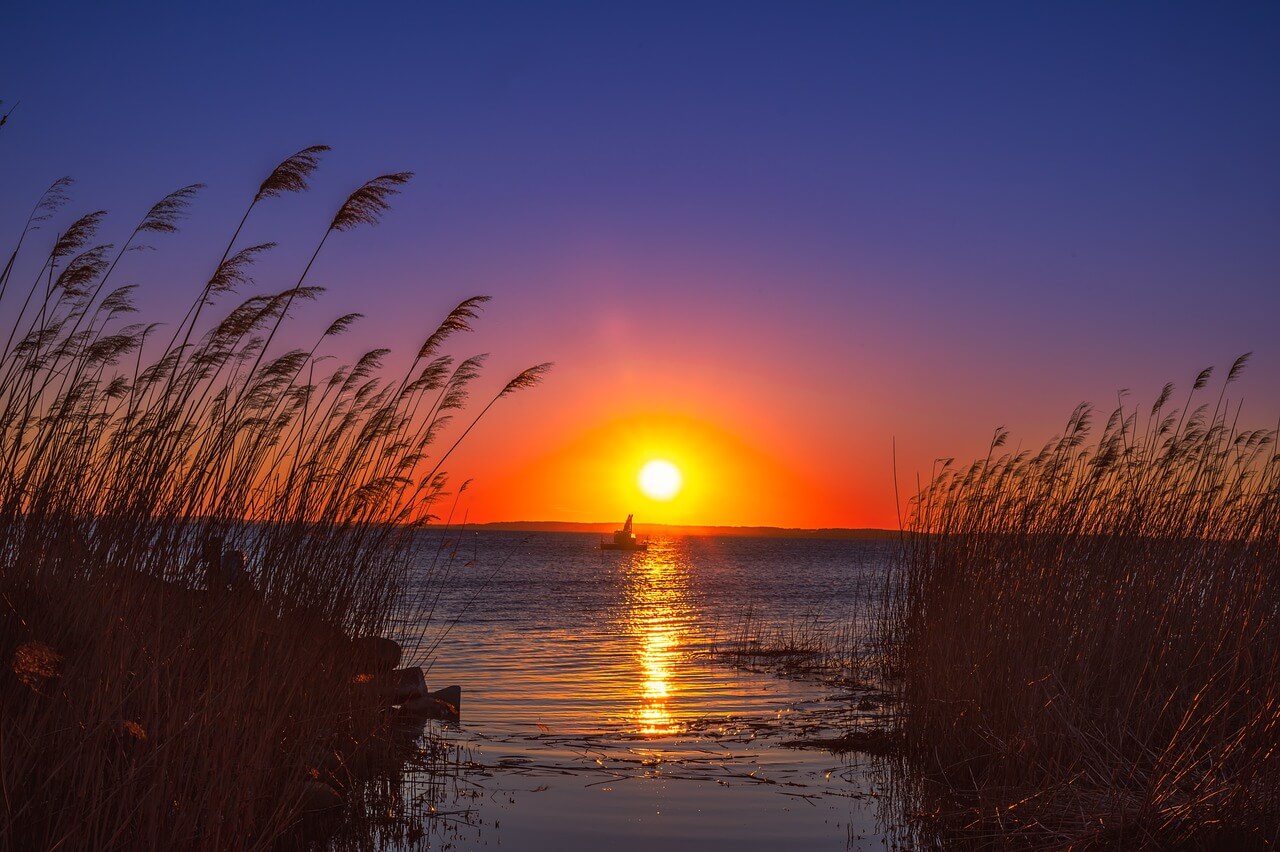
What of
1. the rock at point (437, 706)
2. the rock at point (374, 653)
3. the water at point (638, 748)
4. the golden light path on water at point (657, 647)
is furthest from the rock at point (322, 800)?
the golden light path on water at point (657, 647)

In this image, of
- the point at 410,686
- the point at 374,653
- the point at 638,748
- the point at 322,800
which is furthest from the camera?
the point at 410,686

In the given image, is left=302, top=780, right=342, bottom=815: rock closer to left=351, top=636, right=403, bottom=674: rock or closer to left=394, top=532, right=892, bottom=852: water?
left=394, top=532, right=892, bottom=852: water

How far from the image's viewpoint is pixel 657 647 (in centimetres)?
1600

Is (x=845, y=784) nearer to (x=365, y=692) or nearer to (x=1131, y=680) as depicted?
(x=1131, y=680)

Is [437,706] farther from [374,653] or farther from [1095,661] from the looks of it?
[1095,661]

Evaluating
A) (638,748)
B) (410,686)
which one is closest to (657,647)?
(410,686)

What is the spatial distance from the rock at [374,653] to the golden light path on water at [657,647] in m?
2.71

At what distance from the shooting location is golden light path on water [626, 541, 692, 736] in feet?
30.2

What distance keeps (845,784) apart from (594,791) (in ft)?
5.58

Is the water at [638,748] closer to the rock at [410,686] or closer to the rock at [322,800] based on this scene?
the rock at [410,686]

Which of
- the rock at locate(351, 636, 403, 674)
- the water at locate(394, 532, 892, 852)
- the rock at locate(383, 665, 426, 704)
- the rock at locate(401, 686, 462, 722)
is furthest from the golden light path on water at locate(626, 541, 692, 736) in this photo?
the rock at locate(351, 636, 403, 674)

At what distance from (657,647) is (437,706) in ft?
24.4

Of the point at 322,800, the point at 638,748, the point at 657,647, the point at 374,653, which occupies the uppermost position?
the point at 374,653

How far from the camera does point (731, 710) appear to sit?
9.69m
